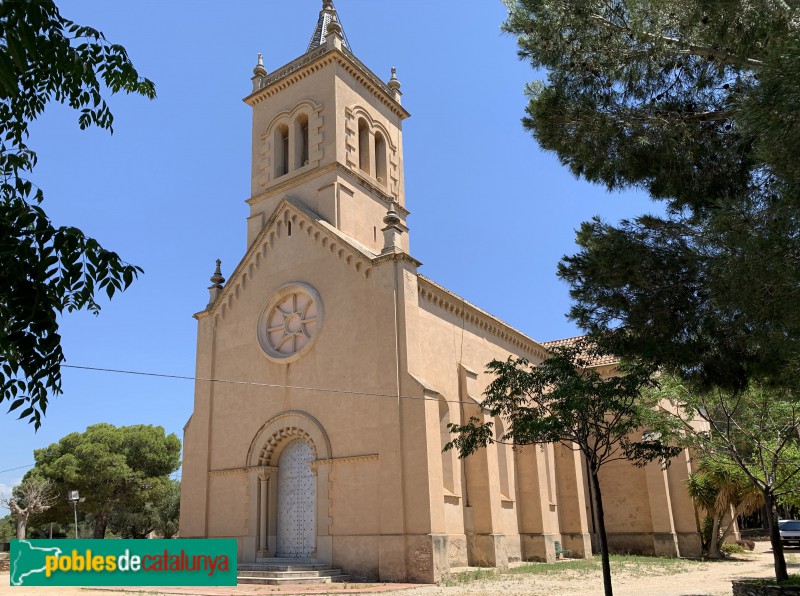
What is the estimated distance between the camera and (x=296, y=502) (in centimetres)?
2142

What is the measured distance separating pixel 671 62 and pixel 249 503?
18.0 metres

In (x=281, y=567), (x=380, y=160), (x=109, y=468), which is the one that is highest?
(x=380, y=160)

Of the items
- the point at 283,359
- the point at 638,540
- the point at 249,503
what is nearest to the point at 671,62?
the point at 283,359

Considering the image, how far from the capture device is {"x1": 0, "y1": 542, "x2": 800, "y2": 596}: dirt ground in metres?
15.4

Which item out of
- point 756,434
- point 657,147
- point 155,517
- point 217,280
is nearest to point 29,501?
point 155,517

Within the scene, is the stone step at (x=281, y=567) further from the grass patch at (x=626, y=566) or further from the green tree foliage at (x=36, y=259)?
the green tree foliage at (x=36, y=259)

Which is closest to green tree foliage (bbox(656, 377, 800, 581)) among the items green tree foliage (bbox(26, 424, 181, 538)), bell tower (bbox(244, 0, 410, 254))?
bell tower (bbox(244, 0, 410, 254))

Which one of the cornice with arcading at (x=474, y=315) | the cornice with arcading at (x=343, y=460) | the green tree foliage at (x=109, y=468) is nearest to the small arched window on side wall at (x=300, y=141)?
the cornice with arcading at (x=474, y=315)

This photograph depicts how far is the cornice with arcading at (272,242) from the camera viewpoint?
75.6 ft

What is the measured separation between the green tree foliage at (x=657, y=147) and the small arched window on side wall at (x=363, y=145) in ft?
51.4

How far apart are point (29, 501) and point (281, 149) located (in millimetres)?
22350

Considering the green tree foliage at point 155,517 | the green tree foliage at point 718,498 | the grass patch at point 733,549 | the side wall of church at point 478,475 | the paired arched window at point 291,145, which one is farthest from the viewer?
the green tree foliage at point 155,517

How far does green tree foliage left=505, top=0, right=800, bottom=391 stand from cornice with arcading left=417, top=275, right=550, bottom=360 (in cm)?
1050

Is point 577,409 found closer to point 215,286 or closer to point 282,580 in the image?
point 282,580
